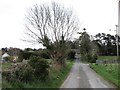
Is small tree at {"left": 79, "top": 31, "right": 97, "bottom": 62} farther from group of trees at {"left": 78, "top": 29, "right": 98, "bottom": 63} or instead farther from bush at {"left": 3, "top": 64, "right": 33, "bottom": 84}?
bush at {"left": 3, "top": 64, "right": 33, "bottom": 84}

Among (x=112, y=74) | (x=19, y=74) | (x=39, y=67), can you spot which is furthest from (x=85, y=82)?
(x=19, y=74)

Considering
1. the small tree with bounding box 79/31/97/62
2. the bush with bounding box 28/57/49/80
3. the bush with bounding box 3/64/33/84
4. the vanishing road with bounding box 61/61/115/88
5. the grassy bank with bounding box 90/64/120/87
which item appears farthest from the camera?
the small tree with bounding box 79/31/97/62

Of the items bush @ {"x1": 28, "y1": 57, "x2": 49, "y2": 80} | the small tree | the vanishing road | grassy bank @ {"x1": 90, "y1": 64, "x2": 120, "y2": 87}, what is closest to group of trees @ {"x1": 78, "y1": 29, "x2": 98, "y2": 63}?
the small tree

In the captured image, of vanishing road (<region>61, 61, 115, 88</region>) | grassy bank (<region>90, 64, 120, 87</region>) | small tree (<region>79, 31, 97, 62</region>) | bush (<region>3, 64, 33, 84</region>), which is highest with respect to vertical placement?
small tree (<region>79, 31, 97, 62</region>)

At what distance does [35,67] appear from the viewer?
977 inches

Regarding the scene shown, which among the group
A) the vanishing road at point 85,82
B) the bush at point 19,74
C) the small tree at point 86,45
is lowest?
the vanishing road at point 85,82

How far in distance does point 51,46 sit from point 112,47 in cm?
8274

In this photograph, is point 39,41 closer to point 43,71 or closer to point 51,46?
point 51,46

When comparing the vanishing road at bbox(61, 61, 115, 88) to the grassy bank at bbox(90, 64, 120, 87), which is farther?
the grassy bank at bbox(90, 64, 120, 87)

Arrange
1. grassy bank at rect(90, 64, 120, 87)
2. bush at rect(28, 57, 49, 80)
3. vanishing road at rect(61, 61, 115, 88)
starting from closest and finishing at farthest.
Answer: bush at rect(28, 57, 49, 80), vanishing road at rect(61, 61, 115, 88), grassy bank at rect(90, 64, 120, 87)

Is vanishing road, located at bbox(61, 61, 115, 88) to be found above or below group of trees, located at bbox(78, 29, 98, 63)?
below

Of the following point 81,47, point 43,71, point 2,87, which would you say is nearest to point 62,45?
point 43,71

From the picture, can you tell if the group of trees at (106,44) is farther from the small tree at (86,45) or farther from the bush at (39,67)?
the bush at (39,67)

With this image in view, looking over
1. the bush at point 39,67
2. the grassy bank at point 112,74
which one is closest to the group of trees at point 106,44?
the grassy bank at point 112,74
